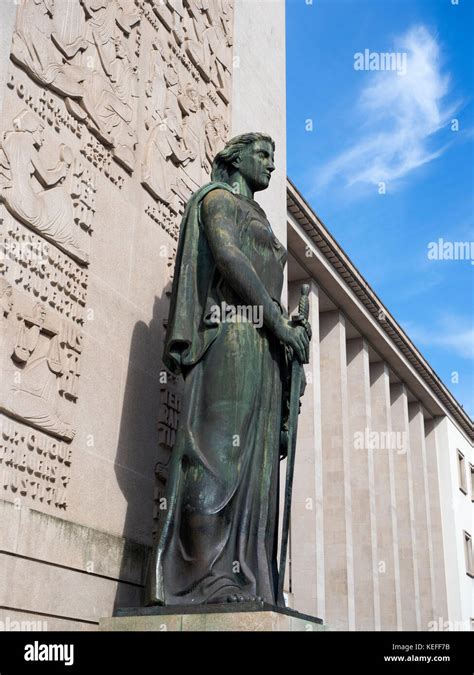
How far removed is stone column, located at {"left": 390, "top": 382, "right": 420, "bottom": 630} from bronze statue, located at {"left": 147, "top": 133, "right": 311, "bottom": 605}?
1873cm

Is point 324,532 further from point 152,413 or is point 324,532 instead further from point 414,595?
point 152,413

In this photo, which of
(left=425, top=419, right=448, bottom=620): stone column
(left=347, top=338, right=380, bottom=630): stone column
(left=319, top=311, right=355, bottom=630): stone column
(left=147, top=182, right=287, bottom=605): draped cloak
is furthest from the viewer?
(left=425, top=419, right=448, bottom=620): stone column

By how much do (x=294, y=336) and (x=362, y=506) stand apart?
1645 cm

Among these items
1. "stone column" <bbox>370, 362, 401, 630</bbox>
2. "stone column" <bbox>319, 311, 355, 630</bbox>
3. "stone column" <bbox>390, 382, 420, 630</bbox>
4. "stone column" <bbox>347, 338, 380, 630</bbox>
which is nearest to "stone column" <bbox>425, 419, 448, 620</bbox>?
"stone column" <bbox>390, 382, 420, 630</bbox>

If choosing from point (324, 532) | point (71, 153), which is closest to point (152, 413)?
point (71, 153)

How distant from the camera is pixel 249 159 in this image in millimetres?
5785

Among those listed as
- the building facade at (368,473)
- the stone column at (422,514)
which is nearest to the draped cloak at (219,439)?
the building facade at (368,473)

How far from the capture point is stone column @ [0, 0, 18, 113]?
525cm

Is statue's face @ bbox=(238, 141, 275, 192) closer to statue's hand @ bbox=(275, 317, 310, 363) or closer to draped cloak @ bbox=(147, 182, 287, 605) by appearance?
draped cloak @ bbox=(147, 182, 287, 605)

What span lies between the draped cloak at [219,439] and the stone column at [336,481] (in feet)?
46.0

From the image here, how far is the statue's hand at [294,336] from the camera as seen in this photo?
16.9ft
